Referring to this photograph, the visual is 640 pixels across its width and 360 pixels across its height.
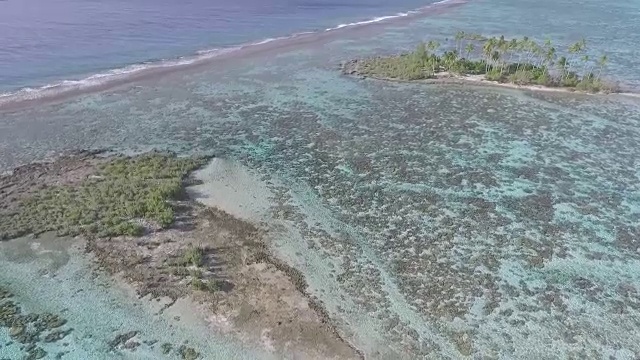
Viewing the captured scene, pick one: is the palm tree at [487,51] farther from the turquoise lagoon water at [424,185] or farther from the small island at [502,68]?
the turquoise lagoon water at [424,185]

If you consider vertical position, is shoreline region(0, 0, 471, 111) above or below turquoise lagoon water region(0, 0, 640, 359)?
above

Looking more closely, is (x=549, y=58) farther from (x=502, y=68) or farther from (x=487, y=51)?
(x=487, y=51)

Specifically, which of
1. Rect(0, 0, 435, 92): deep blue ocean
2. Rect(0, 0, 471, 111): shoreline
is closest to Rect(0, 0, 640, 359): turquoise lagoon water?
Rect(0, 0, 471, 111): shoreline

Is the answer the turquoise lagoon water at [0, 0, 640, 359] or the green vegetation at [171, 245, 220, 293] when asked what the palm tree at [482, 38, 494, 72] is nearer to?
the turquoise lagoon water at [0, 0, 640, 359]

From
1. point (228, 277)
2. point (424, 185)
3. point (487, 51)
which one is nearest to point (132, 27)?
point (487, 51)

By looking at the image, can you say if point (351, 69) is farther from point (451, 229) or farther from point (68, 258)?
point (68, 258)

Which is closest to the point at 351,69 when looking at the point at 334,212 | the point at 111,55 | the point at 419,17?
the point at 111,55
